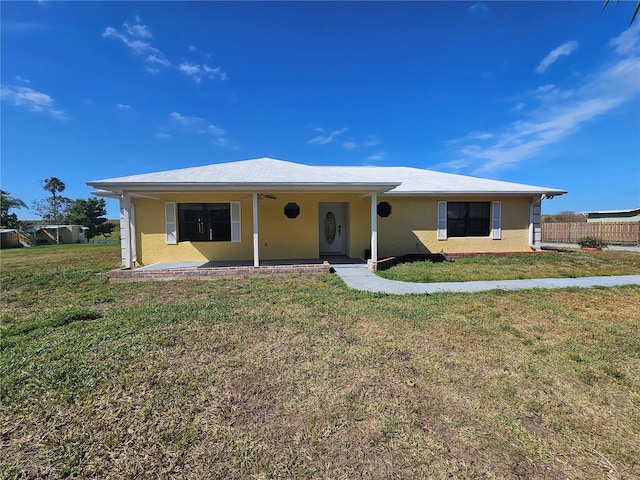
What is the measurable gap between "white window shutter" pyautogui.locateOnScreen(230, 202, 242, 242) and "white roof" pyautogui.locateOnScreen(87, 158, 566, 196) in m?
1.26

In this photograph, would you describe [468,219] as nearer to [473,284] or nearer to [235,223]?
[473,284]

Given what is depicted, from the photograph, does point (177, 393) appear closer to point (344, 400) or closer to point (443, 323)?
point (344, 400)

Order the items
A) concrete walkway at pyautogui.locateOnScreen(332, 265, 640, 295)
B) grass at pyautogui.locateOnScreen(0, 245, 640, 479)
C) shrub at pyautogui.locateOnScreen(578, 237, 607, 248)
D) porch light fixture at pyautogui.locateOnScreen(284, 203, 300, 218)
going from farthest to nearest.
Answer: shrub at pyautogui.locateOnScreen(578, 237, 607, 248) → porch light fixture at pyautogui.locateOnScreen(284, 203, 300, 218) → concrete walkway at pyautogui.locateOnScreen(332, 265, 640, 295) → grass at pyautogui.locateOnScreen(0, 245, 640, 479)

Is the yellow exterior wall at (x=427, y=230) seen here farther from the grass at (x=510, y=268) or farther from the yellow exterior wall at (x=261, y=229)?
the yellow exterior wall at (x=261, y=229)

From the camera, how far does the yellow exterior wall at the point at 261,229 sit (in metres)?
10.2

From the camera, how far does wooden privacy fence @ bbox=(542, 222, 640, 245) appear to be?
17128mm

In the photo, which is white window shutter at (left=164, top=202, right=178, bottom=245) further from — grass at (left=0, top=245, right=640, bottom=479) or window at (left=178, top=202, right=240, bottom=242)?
grass at (left=0, top=245, right=640, bottom=479)

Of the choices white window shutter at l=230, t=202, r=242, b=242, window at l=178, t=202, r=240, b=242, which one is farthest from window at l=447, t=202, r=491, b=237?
window at l=178, t=202, r=240, b=242

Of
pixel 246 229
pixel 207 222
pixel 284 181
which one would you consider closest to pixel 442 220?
pixel 284 181

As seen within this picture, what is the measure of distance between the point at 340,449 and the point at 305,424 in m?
0.37

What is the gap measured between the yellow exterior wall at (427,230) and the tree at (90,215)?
37439mm

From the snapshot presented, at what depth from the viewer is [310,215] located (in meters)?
10.7

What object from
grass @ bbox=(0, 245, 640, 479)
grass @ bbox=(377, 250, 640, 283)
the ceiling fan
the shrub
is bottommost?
grass @ bbox=(0, 245, 640, 479)

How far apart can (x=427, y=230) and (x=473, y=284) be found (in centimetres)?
490
